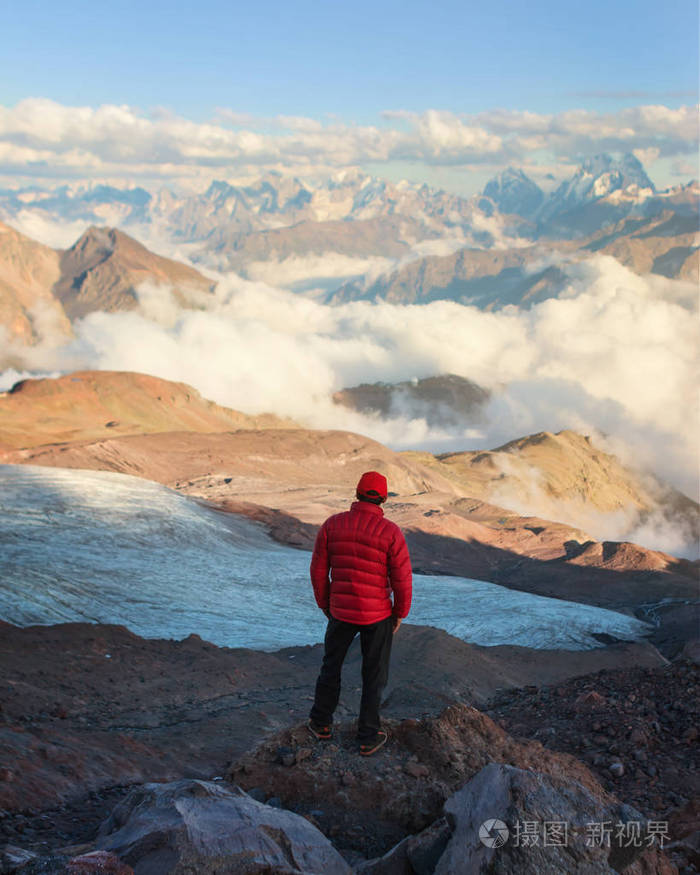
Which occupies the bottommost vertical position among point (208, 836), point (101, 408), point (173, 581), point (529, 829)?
point (101, 408)

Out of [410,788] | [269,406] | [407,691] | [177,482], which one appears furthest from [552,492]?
[410,788]

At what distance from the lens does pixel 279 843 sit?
18.1 feet

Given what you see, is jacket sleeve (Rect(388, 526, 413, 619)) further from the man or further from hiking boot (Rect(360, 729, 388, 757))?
hiking boot (Rect(360, 729, 388, 757))

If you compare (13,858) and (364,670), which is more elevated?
(364,670)

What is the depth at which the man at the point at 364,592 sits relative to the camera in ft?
24.8

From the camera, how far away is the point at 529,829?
17.4 feet

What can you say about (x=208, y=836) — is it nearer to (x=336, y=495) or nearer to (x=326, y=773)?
(x=326, y=773)

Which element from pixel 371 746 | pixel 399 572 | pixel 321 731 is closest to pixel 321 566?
pixel 399 572

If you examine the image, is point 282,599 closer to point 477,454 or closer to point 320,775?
point 320,775

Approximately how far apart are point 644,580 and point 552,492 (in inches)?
2682

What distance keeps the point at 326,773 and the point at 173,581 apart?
20638 mm

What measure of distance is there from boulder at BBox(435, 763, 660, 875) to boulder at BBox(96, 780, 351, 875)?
0.98m

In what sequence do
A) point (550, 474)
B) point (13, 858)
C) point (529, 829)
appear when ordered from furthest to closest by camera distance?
point (550, 474) → point (529, 829) → point (13, 858)

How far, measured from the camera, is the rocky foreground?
17.7ft
